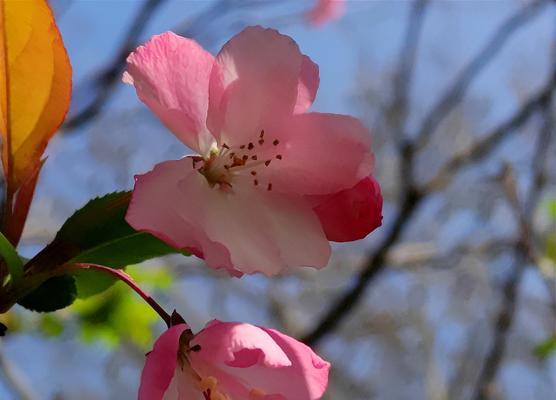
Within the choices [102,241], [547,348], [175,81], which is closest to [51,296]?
[102,241]

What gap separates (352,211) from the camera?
16.0 inches

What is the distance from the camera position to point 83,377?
540cm

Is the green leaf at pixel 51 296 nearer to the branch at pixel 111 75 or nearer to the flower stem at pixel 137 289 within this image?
the flower stem at pixel 137 289

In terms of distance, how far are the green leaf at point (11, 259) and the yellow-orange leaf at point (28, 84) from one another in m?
0.05

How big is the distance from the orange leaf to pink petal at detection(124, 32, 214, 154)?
0.05 m

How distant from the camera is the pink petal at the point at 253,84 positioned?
1.45ft

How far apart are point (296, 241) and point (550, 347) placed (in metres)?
1.17

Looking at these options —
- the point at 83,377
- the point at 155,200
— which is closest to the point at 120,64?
the point at 155,200

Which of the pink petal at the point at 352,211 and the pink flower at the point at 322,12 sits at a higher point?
the pink petal at the point at 352,211

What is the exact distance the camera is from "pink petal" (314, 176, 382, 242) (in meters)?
0.41

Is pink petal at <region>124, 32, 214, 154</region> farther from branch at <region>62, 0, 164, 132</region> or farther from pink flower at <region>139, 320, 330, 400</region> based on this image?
branch at <region>62, 0, 164, 132</region>

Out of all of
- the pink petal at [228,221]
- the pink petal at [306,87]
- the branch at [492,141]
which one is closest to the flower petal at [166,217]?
the pink petal at [228,221]

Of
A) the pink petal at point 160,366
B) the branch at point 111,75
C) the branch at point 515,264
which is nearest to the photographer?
the pink petal at point 160,366

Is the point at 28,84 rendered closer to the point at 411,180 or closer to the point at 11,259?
the point at 11,259
